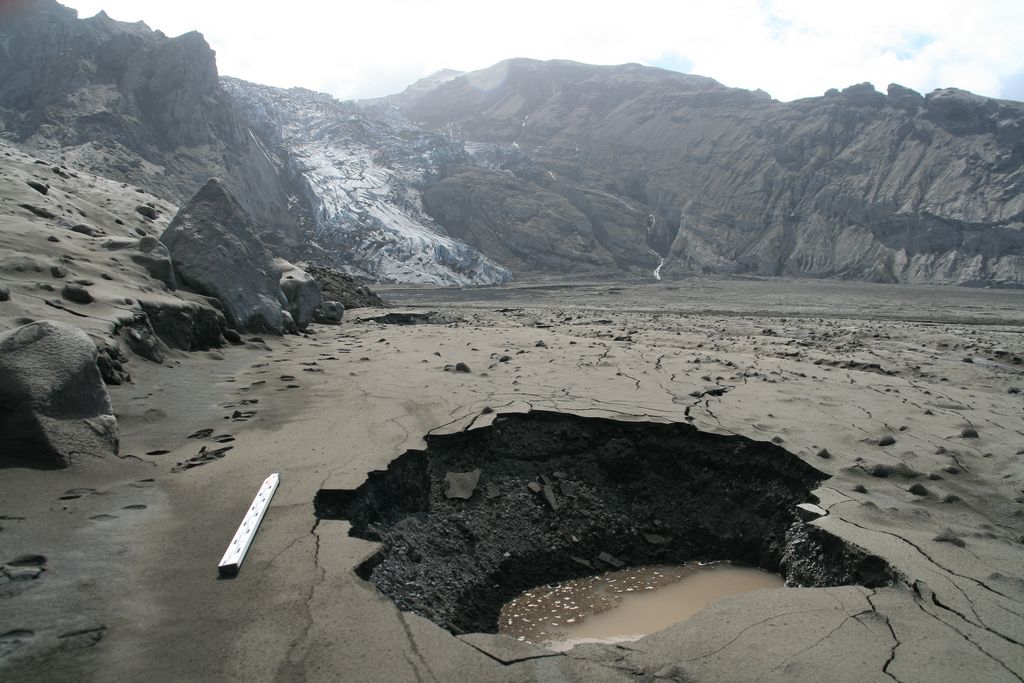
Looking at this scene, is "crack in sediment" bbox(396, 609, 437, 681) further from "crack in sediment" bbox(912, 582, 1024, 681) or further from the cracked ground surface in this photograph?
"crack in sediment" bbox(912, 582, 1024, 681)

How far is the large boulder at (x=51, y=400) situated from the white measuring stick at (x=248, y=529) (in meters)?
1.20

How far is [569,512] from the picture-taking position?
4.33m

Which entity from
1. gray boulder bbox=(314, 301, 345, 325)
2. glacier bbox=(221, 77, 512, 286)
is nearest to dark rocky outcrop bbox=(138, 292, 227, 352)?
gray boulder bbox=(314, 301, 345, 325)

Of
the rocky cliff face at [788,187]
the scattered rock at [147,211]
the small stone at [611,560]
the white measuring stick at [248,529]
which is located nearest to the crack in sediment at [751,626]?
the small stone at [611,560]

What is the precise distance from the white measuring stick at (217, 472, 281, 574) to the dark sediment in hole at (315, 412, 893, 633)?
30 cm

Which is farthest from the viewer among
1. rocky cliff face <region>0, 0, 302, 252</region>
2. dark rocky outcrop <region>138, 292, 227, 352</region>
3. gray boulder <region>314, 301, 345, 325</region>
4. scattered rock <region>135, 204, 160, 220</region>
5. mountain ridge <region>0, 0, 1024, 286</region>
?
mountain ridge <region>0, 0, 1024, 286</region>

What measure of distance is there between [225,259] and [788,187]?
6663 cm

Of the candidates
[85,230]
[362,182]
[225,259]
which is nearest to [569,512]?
[225,259]

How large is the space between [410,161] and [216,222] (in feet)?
183

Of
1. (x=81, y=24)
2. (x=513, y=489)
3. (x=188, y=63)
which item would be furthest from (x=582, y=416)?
(x=81, y=24)

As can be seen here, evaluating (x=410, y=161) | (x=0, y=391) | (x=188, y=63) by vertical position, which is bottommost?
(x=0, y=391)

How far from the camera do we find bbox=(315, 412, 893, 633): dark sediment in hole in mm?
3324

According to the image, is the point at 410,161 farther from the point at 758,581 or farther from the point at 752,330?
the point at 758,581

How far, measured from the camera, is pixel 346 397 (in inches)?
232
